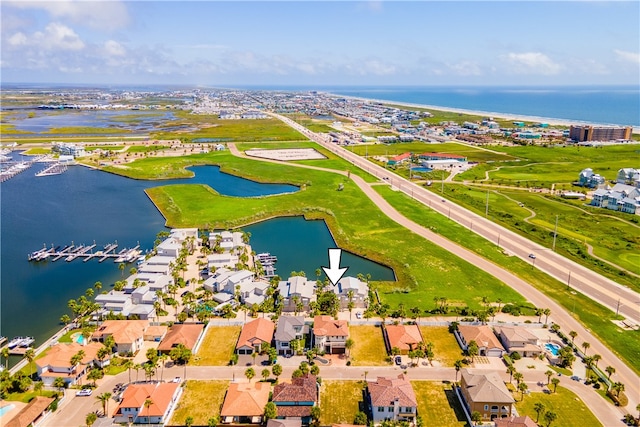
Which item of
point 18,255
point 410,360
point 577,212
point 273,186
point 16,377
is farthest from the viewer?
point 273,186

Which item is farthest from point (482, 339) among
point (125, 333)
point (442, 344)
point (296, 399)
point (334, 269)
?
point (125, 333)

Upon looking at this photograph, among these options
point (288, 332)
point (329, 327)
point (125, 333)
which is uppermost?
point (329, 327)

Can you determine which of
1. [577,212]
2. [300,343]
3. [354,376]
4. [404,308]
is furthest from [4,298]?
[577,212]

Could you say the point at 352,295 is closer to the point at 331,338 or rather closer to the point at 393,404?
the point at 331,338

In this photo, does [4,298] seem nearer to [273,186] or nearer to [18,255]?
[18,255]

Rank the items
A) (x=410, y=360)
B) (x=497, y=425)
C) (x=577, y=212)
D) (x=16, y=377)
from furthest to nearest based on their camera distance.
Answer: (x=577, y=212) < (x=410, y=360) < (x=16, y=377) < (x=497, y=425)

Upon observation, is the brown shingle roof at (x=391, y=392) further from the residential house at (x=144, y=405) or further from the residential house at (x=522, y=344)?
the residential house at (x=144, y=405)
